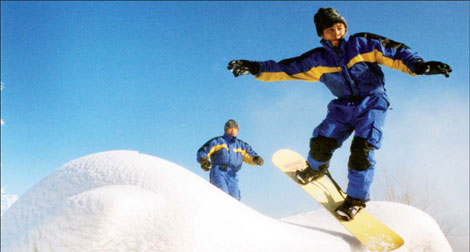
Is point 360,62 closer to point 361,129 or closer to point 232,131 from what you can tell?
point 361,129

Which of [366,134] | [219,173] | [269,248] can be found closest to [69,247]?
[269,248]

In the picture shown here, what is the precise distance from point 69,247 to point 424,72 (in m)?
2.86

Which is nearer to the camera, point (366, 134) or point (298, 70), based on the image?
point (366, 134)

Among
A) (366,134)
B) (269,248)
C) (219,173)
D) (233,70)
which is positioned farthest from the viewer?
(219,173)

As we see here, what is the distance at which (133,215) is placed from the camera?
5.30 feet

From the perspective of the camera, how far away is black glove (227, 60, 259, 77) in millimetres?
3277

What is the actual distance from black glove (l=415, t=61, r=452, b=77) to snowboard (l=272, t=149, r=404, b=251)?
53.2 inches

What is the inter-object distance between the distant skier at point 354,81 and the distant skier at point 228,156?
3.74m

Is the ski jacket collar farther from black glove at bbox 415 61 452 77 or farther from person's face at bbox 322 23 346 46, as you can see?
black glove at bbox 415 61 452 77

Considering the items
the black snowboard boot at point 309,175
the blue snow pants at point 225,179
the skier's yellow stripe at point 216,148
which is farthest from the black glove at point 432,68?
the blue snow pants at point 225,179

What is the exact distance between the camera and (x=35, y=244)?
1623 millimetres

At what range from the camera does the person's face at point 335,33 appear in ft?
10.4

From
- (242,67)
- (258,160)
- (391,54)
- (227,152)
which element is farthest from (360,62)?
(227,152)

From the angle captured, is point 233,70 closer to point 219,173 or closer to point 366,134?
point 366,134
